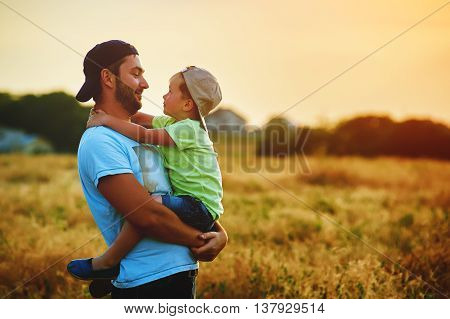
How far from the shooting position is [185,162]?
276cm

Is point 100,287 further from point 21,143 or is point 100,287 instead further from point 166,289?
point 21,143

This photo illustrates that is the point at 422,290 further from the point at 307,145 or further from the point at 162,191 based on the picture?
the point at 307,145

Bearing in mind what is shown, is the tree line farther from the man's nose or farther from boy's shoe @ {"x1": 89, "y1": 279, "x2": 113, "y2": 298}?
boy's shoe @ {"x1": 89, "y1": 279, "x2": 113, "y2": 298}

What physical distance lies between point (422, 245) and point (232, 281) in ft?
7.24

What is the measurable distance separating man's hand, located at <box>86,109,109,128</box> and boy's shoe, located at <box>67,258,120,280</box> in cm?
63

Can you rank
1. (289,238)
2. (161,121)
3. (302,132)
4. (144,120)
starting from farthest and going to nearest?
(302,132) → (289,238) → (144,120) → (161,121)

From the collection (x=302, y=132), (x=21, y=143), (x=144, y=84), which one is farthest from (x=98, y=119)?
(x=21, y=143)

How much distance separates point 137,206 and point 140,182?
0.15 m

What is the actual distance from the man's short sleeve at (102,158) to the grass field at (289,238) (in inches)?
89.2

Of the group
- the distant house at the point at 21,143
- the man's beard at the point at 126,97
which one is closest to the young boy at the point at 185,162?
the man's beard at the point at 126,97

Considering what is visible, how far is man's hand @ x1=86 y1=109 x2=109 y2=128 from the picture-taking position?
265 cm

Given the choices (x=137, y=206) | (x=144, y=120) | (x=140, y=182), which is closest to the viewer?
(x=137, y=206)
